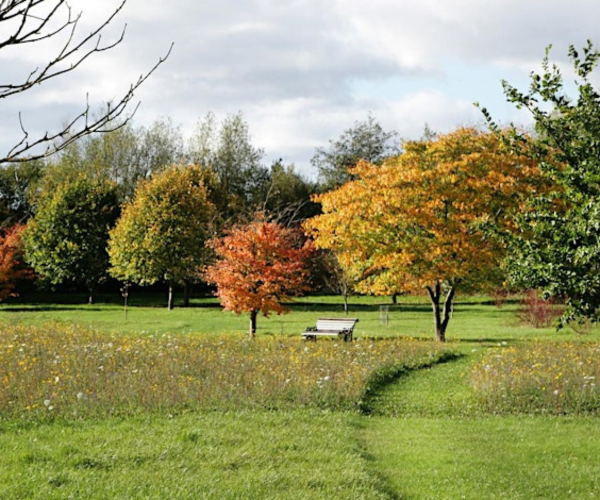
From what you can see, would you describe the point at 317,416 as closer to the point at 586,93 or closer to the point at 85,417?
the point at 85,417

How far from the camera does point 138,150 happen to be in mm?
58156

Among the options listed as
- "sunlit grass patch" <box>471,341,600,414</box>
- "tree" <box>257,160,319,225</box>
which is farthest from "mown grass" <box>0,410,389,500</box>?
"tree" <box>257,160,319,225</box>

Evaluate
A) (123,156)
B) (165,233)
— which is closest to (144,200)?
(165,233)

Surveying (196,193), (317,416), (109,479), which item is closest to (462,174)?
(317,416)

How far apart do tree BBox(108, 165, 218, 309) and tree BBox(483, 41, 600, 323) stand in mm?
31645

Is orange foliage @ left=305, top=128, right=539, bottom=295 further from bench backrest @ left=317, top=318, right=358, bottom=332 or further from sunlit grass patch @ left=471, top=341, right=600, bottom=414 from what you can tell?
sunlit grass patch @ left=471, top=341, right=600, bottom=414

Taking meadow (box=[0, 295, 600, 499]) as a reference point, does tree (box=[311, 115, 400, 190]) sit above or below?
above

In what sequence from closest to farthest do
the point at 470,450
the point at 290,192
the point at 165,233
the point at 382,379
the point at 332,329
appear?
the point at 470,450
the point at 382,379
the point at 332,329
the point at 165,233
the point at 290,192

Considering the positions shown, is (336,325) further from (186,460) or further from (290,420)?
(186,460)

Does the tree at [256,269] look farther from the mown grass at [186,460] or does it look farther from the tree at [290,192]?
the tree at [290,192]

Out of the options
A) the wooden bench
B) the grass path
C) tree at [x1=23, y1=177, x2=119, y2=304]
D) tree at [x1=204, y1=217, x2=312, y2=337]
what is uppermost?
tree at [x1=23, y1=177, x2=119, y2=304]

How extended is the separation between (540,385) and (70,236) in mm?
39499

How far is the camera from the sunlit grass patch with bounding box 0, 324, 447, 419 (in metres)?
12.3

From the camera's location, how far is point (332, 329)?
2367 centimetres
